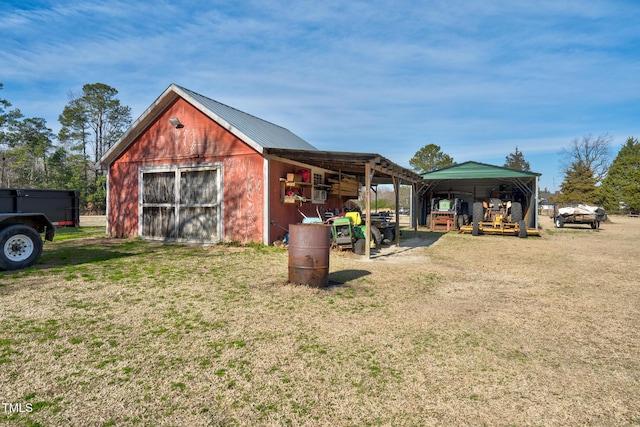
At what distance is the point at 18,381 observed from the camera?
2.91m

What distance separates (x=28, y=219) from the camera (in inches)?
301

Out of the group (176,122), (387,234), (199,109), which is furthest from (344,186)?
(176,122)

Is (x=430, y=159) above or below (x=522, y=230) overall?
above

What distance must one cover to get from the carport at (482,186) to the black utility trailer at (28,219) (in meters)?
17.4

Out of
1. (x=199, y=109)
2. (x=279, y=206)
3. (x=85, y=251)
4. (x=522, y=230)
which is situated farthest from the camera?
(x=522, y=230)

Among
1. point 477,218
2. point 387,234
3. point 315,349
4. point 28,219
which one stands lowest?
point 315,349

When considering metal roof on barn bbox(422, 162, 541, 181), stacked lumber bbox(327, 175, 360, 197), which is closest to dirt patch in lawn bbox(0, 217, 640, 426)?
stacked lumber bbox(327, 175, 360, 197)

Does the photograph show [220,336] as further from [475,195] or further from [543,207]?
[543,207]

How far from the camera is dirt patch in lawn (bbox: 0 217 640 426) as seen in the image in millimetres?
2607

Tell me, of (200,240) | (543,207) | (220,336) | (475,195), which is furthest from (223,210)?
Answer: (543,207)

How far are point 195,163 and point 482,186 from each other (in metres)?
17.8

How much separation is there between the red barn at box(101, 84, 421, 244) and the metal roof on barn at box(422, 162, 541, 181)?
8.26 meters

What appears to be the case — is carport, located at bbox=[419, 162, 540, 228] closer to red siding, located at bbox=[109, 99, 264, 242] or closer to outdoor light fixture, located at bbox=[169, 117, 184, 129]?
red siding, located at bbox=[109, 99, 264, 242]

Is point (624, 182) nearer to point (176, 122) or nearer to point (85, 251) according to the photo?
point (176, 122)
